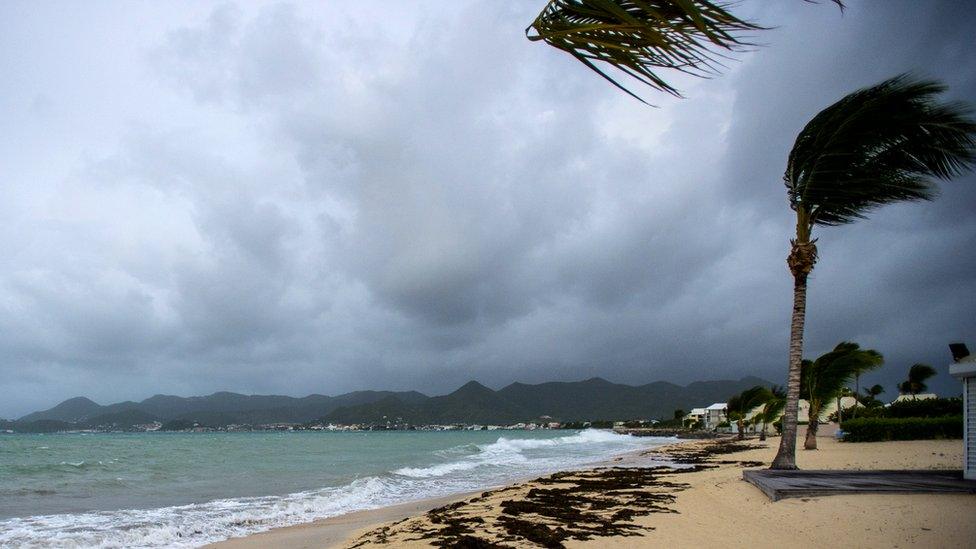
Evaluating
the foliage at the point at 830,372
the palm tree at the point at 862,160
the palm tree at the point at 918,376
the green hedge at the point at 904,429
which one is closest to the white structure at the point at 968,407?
the palm tree at the point at 862,160

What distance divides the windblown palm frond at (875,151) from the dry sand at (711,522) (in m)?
6.18

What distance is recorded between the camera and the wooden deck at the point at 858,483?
29.1 feet

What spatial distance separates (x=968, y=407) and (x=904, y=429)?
19433 millimetres

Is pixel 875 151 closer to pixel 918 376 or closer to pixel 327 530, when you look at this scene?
pixel 327 530

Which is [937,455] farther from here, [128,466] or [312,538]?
[128,466]

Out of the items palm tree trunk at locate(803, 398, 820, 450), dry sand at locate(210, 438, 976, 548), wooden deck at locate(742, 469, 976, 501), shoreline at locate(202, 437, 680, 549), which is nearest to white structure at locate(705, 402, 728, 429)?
palm tree trunk at locate(803, 398, 820, 450)

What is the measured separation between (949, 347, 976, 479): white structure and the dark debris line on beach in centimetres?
463

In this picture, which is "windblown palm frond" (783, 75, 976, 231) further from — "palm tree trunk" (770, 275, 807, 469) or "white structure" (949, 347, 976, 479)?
"white structure" (949, 347, 976, 479)

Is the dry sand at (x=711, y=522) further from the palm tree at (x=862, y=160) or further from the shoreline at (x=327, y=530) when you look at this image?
the palm tree at (x=862, y=160)

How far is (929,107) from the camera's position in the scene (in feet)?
35.8

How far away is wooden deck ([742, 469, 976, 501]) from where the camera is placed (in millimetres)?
8867

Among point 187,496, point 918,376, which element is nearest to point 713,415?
point 918,376

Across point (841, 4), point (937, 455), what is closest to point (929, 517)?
point (841, 4)

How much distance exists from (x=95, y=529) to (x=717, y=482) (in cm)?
1298
